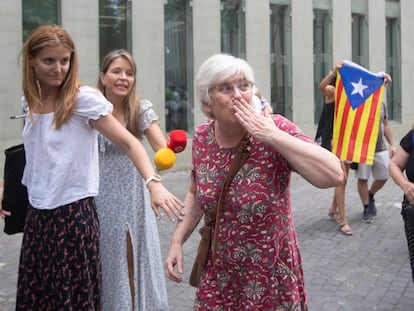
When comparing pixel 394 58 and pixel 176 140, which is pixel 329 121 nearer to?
pixel 176 140

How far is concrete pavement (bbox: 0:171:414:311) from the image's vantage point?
5230 millimetres

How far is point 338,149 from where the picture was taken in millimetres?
7887

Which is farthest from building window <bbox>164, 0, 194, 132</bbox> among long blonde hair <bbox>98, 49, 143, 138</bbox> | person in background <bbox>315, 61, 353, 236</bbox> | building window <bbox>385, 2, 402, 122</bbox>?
long blonde hair <bbox>98, 49, 143, 138</bbox>

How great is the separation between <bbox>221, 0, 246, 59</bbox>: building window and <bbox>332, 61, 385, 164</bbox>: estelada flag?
7.62 meters

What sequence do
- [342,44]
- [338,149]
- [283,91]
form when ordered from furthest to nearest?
[342,44] → [283,91] → [338,149]

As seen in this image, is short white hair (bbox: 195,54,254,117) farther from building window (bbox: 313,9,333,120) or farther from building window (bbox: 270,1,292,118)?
building window (bbox: 313,9,333,120)

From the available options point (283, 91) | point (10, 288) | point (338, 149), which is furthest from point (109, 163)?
point (283, 91)

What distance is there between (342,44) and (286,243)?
16.8m

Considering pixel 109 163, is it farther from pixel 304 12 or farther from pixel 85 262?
pixel 304 12

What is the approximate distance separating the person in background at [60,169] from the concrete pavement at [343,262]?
6.52 ft

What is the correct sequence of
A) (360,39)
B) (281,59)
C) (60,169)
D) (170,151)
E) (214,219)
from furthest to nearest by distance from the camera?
(360,39), (281,59), (60,169), (170,151), (214,219)

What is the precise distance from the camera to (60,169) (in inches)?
122

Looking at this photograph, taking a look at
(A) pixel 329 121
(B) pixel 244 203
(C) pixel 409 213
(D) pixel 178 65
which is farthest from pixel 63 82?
(D) pixel 178 65

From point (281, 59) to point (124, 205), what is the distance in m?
13.6
